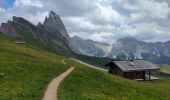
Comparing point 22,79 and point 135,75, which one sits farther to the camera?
point 135,75

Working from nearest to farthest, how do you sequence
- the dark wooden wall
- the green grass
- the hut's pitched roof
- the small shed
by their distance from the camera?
the green grass < the hut's pitched roof < the small shed < the dark wooden wall

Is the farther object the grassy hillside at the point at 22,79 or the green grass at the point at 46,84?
the green grass at the point at 46,84

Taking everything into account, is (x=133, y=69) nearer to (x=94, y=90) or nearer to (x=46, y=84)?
(x=46, y=84)

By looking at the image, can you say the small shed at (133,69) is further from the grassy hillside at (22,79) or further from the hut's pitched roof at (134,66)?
the grassy hillside at (22,79)

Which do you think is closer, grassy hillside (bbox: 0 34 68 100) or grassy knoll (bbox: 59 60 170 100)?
grassy hillside (bbox: 0 34 68 100)

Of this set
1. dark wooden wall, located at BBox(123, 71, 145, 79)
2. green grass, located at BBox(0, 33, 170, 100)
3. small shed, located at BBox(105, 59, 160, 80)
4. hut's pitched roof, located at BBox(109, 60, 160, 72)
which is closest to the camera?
green grass, located at BBox(0, 33, 170, 100)

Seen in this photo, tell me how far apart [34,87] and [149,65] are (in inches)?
2721

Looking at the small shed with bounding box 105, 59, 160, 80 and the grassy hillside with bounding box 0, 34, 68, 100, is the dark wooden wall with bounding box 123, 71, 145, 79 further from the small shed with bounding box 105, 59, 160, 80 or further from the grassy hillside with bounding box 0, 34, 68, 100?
the grassy hillside with bounding box 0, 34, 68, 100

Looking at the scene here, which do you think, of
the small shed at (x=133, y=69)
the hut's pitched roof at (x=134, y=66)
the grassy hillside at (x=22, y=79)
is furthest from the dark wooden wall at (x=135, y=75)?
the grassy hillside at (x=22, y=79)

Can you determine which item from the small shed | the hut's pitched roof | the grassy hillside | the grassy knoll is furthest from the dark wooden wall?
the grassy knoll

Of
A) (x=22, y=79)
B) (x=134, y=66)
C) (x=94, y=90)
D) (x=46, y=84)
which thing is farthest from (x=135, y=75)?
(x=94, y=90)

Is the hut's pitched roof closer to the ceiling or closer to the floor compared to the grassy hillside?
closer to the ceiling

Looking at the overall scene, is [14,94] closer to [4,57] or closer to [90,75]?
[90,75]

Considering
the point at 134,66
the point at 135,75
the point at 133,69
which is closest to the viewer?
the point at 133,69
